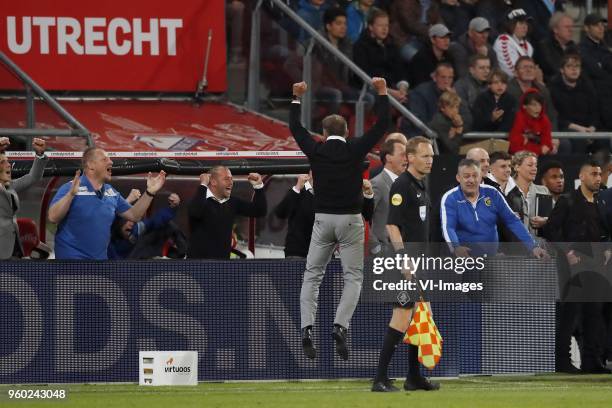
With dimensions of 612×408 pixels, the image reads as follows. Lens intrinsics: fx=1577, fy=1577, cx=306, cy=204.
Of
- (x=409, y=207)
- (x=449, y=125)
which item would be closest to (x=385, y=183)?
(x=409, y=207)

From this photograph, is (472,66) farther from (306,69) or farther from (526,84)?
(306,69)

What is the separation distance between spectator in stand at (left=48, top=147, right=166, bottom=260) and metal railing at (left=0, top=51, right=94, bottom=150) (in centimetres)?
282

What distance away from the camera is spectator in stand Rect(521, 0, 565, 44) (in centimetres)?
2223

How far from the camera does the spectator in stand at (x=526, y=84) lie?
1994cm

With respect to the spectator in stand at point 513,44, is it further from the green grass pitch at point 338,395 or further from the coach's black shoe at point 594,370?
the green grass pitch at point 338,395

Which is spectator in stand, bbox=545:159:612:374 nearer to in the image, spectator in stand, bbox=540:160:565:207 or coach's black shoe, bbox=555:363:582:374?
coach's black shoe, bbox=555:363:582:374

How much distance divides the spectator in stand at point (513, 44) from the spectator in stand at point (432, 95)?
6.33ft

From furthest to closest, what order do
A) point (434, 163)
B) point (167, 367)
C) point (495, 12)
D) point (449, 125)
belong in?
point (495, 12)
point (449, 125)
point (434, 163)
point (167, 367)

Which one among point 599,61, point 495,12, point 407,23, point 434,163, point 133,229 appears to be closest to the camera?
point 133,229

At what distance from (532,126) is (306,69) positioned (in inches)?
109

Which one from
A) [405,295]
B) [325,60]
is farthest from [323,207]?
[325,60]

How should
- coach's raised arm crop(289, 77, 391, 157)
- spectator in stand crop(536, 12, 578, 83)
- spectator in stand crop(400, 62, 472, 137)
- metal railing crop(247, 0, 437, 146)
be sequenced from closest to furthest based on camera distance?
1. coach's raised arm crop(289, 77, 391, 157)
2. metal railing crop(247, 0, 437, 146)
3. spectator in stand crop(400, 62, 472, 137)
4. spectator in stand crop(536, 12, 578, 83)

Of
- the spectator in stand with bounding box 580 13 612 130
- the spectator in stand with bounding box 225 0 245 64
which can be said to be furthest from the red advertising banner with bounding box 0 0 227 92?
the spectator in stand with bounding box 580 13 612 130

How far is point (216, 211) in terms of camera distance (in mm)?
14398
